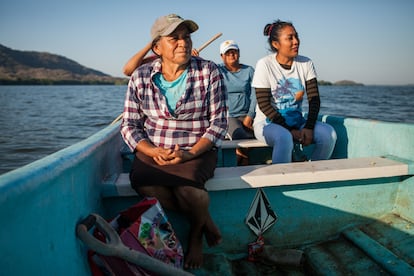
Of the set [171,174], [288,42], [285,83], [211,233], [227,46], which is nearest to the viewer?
[171,174]

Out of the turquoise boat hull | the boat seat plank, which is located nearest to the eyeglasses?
the boat seat plank

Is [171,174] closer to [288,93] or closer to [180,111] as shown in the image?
[180,111]

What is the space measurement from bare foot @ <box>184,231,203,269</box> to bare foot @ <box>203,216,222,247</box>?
5 centimetres

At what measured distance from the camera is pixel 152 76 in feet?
6.36

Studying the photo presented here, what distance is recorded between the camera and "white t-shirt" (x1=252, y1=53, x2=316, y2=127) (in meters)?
2.73

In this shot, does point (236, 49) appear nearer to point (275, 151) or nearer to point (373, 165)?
point (275, 151)

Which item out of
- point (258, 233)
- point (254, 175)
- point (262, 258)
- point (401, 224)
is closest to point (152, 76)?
point (254, 175)

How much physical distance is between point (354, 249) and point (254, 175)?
2.62 feet

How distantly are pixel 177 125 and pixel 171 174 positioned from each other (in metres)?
0.34

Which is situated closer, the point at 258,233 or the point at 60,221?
the point at 60,221

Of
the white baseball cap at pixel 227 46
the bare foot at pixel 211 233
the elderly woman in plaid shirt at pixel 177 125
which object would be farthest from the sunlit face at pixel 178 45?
the white baseball cap at pixel 227 46

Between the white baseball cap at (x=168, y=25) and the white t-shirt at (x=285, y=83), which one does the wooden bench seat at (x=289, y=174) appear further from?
the white baseball cap at (x=168, y=25)

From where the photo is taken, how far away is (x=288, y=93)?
276 cm

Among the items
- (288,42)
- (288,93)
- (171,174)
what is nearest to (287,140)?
(288,93)
